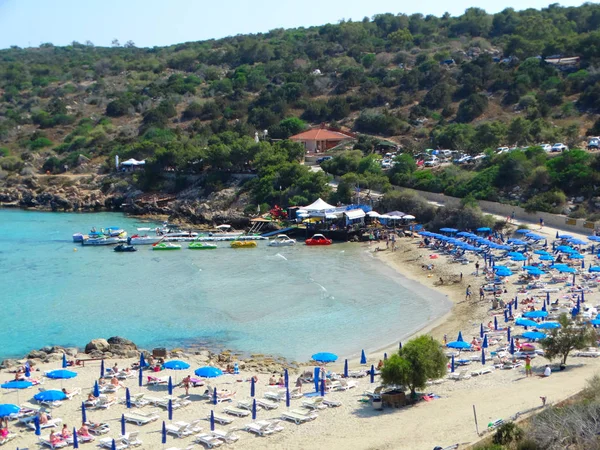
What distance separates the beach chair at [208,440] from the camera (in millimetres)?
20875

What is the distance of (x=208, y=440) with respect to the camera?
20984 millimetres

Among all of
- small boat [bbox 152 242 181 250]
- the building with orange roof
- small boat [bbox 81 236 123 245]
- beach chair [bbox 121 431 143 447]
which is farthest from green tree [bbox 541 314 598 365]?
the building with orange roof

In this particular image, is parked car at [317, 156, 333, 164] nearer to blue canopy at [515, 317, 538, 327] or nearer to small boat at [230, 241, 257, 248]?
small boat at [230, 241, 257, 248]

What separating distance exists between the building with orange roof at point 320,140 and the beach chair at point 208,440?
182ft

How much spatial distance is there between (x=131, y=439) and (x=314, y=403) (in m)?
5.26

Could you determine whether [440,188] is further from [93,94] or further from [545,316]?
[93,94]

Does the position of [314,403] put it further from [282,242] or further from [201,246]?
[201,246]

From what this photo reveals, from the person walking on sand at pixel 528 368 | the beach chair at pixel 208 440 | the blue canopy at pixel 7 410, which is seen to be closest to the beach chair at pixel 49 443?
the blue canopy at pixel 7 410

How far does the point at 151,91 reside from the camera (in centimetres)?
10288

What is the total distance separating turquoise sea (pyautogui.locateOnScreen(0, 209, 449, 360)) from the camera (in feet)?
108

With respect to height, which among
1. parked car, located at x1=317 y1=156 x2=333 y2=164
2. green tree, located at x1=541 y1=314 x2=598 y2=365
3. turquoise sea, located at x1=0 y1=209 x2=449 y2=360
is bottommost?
turquoise sea, located at x1=0 y1=209 x2=449 y2=360

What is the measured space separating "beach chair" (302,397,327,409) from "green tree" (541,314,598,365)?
6.94 meters

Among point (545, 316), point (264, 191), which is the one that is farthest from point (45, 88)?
point (545, 316)

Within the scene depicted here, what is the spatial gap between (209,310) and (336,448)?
17.8 meters
